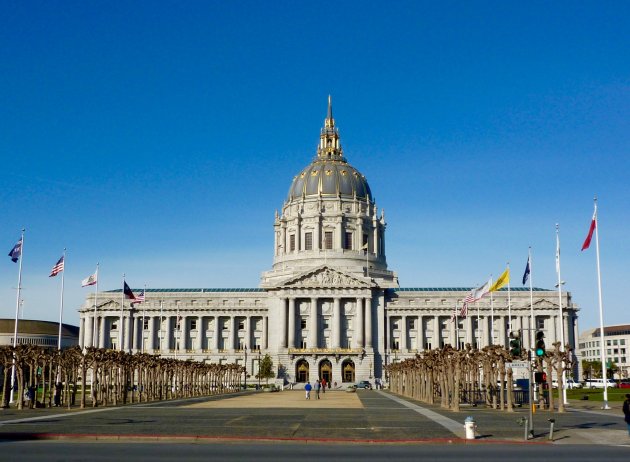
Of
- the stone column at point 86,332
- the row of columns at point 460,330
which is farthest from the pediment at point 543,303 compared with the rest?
the stone column at point 86,332

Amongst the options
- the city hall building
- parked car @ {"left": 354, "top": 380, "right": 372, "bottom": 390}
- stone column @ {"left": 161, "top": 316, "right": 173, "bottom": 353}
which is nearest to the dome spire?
the city hall building

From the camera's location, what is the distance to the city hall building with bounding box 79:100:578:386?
5965 inches

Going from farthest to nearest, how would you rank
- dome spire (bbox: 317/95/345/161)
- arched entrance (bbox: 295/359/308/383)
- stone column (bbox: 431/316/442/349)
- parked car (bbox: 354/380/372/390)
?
dome spire (bbox: 317/95/345/161) → stone column (bbox: 431/316/442/349) → arched entrance (bbox: 295/359/308/383) → parked car (bbox: 354/380/372/390)

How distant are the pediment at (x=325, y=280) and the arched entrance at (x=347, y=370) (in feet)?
49.5

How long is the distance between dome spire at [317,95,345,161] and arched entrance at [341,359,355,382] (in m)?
57.8

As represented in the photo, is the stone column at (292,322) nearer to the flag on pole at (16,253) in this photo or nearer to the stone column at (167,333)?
the stone column at (167,333)

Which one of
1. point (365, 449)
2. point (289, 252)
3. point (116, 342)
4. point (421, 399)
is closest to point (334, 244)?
point (289, 252)

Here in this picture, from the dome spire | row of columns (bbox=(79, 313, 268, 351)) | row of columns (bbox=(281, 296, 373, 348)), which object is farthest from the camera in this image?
the dome spire

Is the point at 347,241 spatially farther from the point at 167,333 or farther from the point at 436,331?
the point at 167,333

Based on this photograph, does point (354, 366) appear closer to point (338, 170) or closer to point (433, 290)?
point (433, 290)

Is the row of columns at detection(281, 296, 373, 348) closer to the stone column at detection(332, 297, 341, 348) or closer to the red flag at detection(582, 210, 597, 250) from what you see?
the stone column at detection(332, 297, 341, 348)

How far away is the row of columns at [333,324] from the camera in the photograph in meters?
151

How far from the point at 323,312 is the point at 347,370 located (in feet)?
42.8

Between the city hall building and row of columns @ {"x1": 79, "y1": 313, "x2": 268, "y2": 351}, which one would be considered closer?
the city hall building
